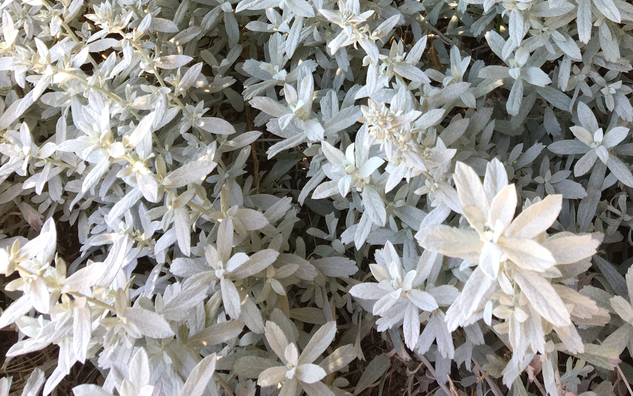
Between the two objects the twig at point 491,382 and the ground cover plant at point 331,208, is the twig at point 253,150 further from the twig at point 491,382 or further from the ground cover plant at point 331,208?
the twig at point 491,382

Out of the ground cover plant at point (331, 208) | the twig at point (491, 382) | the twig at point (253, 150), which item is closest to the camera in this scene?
the ground cover plant at point (331, 208)

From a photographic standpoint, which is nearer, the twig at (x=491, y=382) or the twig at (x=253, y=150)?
the twig at (x=491, y=382)

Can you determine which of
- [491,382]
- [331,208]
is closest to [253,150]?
[331,208]

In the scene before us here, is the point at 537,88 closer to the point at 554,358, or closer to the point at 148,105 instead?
the point at 554,358

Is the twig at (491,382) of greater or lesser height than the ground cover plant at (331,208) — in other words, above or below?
below

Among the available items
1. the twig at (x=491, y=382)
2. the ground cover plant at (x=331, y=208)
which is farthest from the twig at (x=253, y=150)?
the twig at (x=491, y=382)

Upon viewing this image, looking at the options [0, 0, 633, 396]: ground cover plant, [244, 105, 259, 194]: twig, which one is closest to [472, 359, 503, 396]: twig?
[0, 0, 633, 396]: ground cover plant

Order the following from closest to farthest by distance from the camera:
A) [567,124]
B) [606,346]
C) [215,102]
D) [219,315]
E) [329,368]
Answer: [606,346] → [329,368] → [219,315] → [567,124] → [215,102]

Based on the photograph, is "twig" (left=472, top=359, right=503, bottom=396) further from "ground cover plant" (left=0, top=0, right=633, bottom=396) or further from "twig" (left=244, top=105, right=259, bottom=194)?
"twig" (left=244, top=105, right=259, bottom=194)

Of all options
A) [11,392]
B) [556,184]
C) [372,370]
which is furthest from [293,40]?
[11,392]
